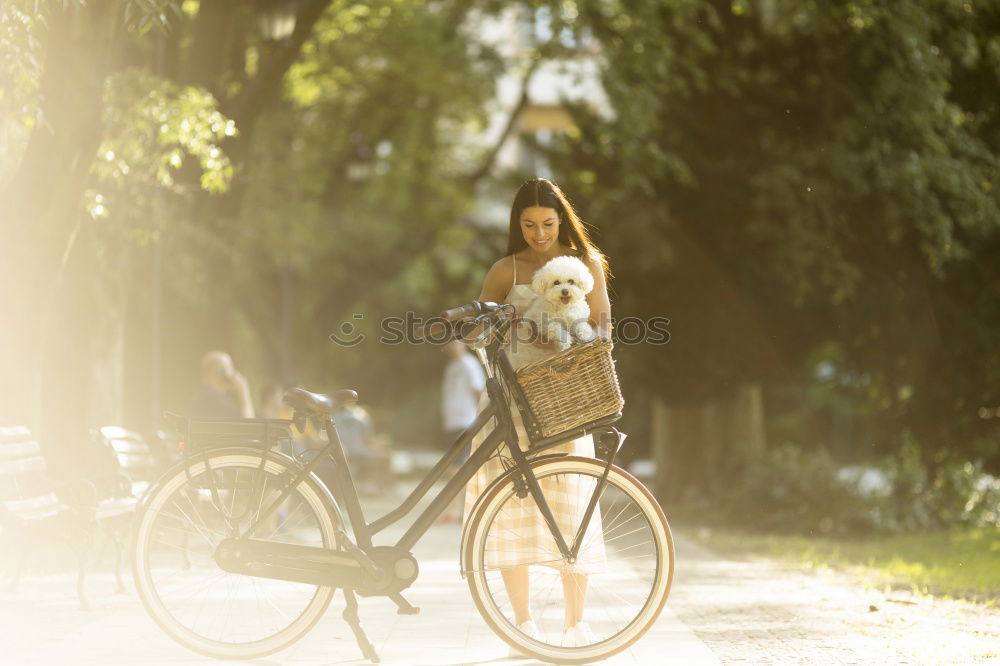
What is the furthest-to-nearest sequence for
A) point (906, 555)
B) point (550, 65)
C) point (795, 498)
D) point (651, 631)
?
point (550, 65) < point (795, 498) < point (906, 555) < point (651, 631)

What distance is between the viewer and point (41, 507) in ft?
27.2

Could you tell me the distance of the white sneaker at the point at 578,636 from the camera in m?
5.91

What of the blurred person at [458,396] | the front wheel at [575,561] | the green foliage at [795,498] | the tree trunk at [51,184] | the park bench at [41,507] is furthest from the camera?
the blurred person at [458,396]

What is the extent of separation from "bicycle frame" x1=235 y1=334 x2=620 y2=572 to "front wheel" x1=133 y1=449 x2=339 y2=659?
0.07 metres

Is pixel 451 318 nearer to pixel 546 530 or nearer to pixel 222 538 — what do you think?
pixel 546 530

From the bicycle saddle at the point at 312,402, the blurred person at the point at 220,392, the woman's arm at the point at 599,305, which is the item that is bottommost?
the bicycle saddle at the point at 312,402

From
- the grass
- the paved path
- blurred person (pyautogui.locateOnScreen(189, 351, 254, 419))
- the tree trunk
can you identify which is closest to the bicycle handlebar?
the paved path

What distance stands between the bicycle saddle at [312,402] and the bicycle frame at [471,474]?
0.23ft

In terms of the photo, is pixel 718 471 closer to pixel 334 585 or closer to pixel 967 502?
pixel 967 502

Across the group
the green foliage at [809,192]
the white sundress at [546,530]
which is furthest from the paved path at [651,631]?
the green foliage at [809,192]

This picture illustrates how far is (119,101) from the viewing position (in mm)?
11344

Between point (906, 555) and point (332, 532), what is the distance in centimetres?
818

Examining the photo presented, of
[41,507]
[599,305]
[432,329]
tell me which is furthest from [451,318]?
[41,507]

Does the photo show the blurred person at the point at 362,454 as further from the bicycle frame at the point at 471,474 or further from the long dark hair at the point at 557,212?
the bicycle frame at the point at 471,474
